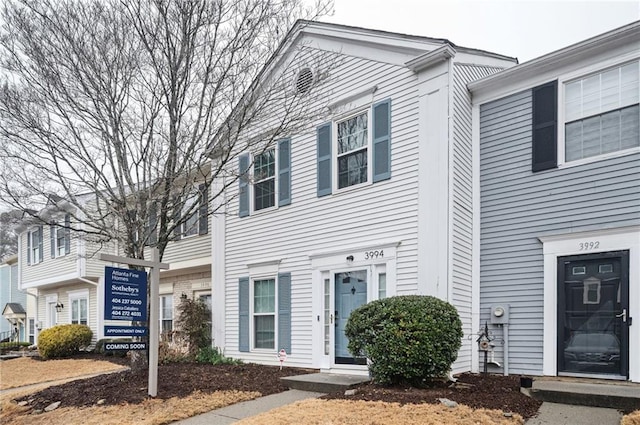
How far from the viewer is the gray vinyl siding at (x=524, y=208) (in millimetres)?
6910

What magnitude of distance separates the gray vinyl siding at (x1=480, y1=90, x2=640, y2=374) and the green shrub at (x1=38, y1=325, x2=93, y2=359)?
1313cm

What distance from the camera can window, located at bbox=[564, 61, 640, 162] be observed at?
6.84m

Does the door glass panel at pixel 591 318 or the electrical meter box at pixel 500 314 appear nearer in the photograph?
Result: the door glass panel at pixel 591 318

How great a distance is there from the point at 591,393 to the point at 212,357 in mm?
7797

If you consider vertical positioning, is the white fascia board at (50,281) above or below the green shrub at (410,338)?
below

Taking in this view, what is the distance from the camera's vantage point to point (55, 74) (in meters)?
7.55

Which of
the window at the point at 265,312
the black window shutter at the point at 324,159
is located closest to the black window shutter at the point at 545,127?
the black window shutter at the point at 324,159

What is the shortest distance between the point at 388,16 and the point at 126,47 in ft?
15.7

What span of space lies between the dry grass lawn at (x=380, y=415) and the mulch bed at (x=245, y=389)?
28 cm

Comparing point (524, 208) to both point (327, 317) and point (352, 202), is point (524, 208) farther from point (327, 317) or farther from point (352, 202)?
point (327, 317)

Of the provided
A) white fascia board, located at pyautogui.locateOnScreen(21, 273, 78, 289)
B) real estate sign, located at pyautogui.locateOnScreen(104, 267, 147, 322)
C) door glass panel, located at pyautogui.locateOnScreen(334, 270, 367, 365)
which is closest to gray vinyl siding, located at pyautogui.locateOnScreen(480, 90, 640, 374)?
door glass panel, located at pyautogui.locateOnScreen(334, 270, 367, 365)

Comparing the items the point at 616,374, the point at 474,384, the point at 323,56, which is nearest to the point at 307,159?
the point at 323,56

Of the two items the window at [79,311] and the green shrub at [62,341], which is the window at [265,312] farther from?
the window at [79,311]

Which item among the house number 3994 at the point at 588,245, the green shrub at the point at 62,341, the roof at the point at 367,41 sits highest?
the roof at the point at 367,41
